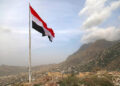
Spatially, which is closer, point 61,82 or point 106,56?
point 61,82

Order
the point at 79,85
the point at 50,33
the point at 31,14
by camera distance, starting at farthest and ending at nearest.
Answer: the point at 50,33, the point at 31,14, the point at 79,85

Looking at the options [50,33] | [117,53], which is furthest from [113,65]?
[50,33]

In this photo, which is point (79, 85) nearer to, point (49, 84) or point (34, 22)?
point (49, 84)

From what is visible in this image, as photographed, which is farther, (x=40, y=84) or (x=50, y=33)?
(x=50, y=33)

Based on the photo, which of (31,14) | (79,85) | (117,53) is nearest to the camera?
(79,85)

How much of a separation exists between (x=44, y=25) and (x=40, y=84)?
7378mm

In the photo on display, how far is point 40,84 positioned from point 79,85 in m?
3.79

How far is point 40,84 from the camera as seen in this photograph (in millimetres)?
17703

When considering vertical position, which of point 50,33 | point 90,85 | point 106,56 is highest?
point 106,56

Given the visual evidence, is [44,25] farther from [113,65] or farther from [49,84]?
[113,65]

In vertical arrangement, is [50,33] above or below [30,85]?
above

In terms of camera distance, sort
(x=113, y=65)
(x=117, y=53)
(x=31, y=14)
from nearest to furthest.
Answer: (x=31, y=14) → (x=113, y=65) → (x=117, y=53)

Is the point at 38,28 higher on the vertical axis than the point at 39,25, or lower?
lower

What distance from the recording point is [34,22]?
19.3 m
